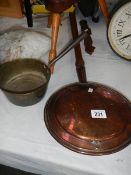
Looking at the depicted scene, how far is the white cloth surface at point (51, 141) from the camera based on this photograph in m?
0.81

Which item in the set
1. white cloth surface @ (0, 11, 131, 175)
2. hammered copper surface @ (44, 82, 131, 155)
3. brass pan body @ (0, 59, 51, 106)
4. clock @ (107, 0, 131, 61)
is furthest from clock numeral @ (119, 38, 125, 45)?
brass pan body @ (0, 59, 51, 106)

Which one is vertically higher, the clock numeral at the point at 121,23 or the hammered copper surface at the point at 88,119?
the clock numeral at the point at 121,23

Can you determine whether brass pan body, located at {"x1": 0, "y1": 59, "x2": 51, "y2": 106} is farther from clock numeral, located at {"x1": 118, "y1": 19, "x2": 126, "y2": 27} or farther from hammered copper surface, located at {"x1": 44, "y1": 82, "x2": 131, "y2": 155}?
clock numeral, located at {"x1": 118, "y1": 19, "x2": 126, "y2": 27}

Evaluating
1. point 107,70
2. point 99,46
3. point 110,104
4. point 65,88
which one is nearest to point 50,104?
point 65,88

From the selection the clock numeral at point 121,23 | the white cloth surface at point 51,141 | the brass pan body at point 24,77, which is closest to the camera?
the white cloth surface at point 51,141

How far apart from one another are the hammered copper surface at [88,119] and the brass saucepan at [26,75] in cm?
8

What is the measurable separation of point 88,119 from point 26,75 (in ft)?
1.03

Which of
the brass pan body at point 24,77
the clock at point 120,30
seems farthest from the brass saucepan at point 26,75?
the clock at point 120,30

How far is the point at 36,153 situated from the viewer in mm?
841

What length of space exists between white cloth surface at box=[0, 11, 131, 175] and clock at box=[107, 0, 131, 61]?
0.24 feet

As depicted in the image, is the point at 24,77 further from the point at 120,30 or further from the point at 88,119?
the point at 120,30

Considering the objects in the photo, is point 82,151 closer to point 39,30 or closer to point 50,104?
point 50,104

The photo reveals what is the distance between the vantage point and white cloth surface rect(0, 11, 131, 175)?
2.66ft

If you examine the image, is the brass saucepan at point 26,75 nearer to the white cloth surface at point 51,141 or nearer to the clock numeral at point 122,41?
the white cloth surface at point 51,141
